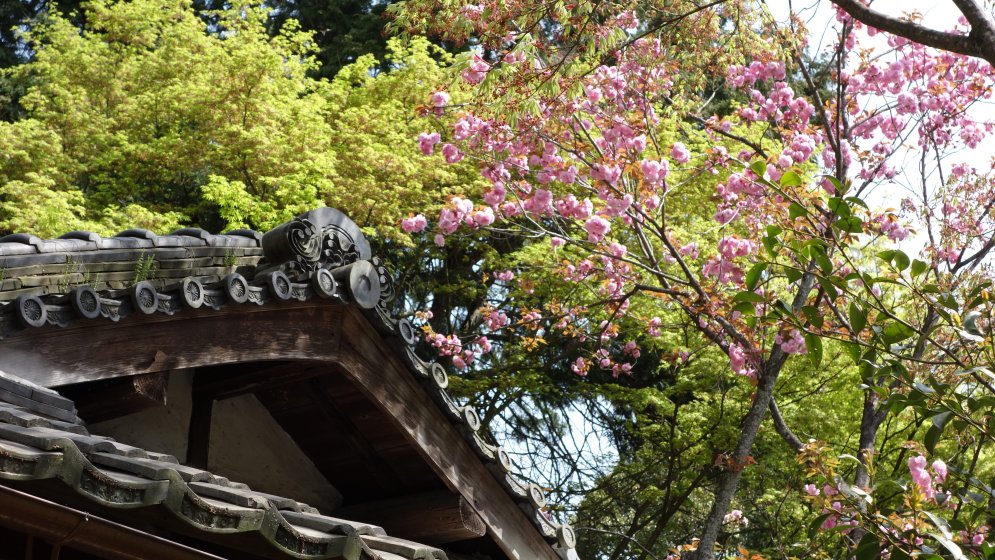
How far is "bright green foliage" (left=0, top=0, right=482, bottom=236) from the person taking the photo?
1309cm

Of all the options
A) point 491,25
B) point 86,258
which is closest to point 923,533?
point 86,258

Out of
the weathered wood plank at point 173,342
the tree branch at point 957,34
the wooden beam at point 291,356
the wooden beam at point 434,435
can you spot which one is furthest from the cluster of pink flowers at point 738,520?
the tree branch at point 957,34

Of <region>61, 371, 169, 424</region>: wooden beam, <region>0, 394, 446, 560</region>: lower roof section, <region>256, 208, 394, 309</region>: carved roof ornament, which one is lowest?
<region>0, 394, 446, 560</region>: lower roof section

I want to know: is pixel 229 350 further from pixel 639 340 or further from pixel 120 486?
pixel 639 340

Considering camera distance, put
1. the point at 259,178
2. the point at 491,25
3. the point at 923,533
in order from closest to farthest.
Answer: the point at 923,533 → the point at 491,25 → the point at 259,178

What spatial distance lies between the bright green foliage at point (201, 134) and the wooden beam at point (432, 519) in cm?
832

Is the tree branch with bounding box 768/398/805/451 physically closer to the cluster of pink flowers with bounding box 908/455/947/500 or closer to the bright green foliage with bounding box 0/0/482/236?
the cluster of pink flowers with bounding box 908/455/947/500

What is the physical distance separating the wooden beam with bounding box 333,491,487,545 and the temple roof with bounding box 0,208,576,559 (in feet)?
0.78

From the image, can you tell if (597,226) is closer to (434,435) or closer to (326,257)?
(434,435)

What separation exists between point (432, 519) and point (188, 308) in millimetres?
1731

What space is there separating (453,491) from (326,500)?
757mm

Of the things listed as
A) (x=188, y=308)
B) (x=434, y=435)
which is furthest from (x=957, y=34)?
(x=188, y=308)

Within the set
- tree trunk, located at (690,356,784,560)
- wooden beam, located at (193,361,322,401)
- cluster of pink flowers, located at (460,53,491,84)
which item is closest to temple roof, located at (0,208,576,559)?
wooden beam, located at (193,361,322,401)

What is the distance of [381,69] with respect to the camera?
62.5 ft
